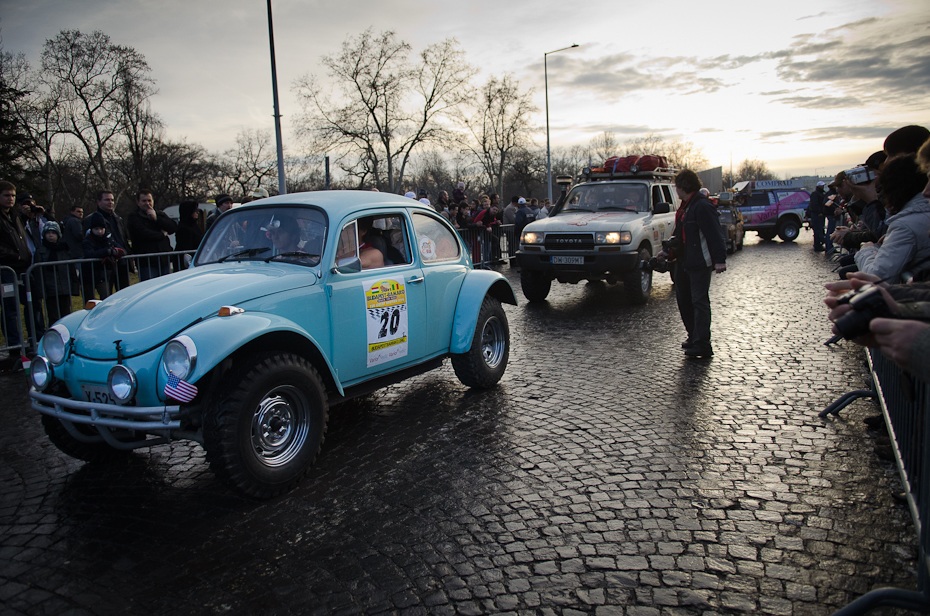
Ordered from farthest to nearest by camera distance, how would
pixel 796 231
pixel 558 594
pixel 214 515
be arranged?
pixel 796 231, pixel 214 515, pixel 558 594

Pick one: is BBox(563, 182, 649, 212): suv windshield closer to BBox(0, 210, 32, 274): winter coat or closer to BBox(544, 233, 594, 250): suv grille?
BBox(544, 233, 594, 250): suv grille

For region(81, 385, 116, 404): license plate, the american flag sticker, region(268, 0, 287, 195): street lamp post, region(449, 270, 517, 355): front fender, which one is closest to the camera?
the american flag sticker

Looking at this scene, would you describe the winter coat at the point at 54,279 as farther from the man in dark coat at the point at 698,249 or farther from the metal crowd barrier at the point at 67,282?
the man in dark coat at the point at 698,249

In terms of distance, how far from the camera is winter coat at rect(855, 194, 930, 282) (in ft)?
13.2

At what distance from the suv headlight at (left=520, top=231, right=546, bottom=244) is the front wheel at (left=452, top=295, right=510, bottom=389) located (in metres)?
5.21

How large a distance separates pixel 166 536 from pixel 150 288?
1.76 meters

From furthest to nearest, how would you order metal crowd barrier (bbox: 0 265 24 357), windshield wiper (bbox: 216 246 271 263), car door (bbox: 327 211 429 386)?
metal crowd barrier (bbox: 0 265 24 357) → windshield wiper (bbox: 216 246 271 263) → car door (bbox: 327 211 429 386)

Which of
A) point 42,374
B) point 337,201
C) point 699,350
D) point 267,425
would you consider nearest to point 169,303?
point 42,374

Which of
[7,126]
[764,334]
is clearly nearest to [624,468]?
[764,334]

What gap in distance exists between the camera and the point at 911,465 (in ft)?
10.8

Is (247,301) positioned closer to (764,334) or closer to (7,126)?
(764,334)

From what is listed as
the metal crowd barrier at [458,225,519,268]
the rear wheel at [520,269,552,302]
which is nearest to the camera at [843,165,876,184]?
the rear wheel at [520,269,552,302]

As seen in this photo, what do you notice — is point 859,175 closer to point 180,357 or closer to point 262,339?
point 262,339

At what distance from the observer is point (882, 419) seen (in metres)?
5.24
